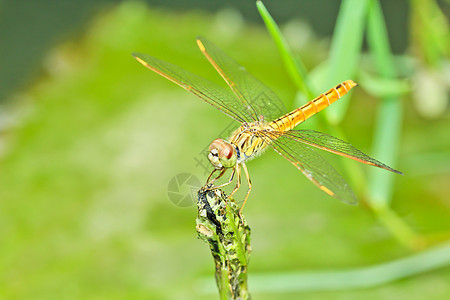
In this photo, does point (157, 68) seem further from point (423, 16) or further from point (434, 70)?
point (434, 70)

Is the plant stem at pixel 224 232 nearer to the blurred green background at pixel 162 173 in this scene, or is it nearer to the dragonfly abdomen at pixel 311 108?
the blurred green background at pixel 162 173

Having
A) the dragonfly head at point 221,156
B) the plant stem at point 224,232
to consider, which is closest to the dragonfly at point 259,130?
the dragonfly head at point 221,156

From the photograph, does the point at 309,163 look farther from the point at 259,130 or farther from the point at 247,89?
the point at 247,89

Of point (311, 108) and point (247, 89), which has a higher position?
point (247, 89)

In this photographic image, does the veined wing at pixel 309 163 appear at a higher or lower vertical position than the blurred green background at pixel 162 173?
lower

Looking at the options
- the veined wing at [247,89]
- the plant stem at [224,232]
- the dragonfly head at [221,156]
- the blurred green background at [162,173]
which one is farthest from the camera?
the blurred green background at [162,173]

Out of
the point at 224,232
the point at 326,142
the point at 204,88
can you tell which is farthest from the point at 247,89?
the point at 224,232
